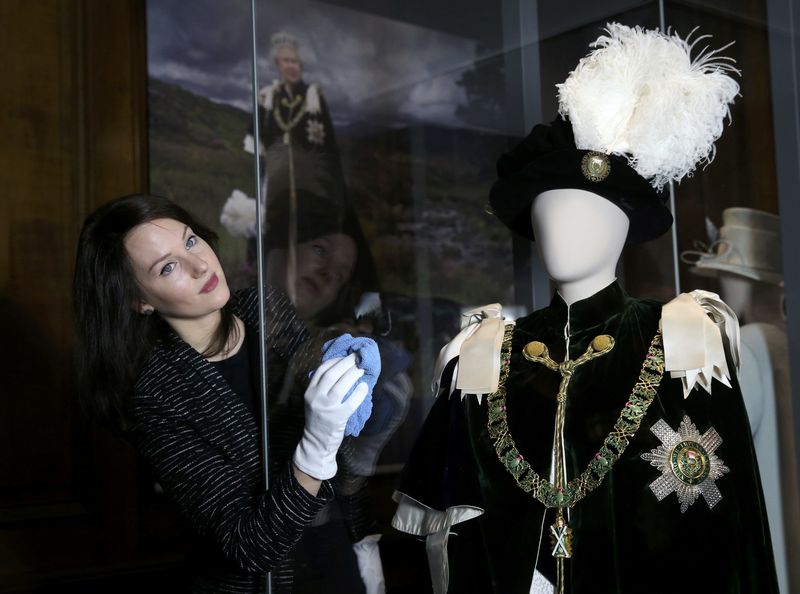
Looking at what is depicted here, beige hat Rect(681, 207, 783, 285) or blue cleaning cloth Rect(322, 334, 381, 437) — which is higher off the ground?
beige hat Rect(681, 207, 783, 285)

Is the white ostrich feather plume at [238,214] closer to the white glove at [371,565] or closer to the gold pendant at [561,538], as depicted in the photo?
the white glove at [371,565]

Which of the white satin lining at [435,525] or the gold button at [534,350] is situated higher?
the gold button at [534,350]

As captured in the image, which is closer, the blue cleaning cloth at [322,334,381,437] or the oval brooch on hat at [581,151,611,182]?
the oval brooch on hat at [581,151,611,182]

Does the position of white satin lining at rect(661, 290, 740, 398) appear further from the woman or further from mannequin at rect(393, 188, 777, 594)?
the woman

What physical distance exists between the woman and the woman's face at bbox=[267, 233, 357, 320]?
3 centimetres

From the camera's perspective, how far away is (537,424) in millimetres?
1371

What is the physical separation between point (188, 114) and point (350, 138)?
5.77 ft

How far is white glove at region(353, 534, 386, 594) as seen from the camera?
1591 mm

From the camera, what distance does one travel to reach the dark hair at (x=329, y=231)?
5.56 feet

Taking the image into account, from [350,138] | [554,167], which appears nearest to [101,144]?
[350,138]

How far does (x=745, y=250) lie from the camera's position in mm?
1347

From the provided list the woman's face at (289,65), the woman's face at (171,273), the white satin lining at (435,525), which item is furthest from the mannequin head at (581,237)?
the woman's face at (289,65)

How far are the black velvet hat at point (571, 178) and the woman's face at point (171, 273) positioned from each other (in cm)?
58

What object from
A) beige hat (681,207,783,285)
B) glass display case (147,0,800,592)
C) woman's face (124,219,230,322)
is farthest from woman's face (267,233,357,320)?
beige hat (681,207,783,285)
